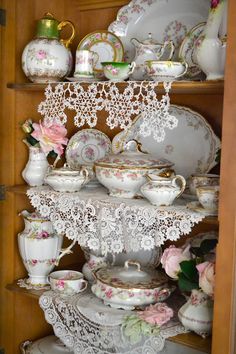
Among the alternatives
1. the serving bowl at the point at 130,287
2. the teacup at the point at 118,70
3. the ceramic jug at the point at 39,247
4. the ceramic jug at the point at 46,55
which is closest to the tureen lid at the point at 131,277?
the serving bowl at the point at 130,287

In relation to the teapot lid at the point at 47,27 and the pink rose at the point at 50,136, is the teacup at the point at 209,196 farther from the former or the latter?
the teapot lid at the point at 47,27

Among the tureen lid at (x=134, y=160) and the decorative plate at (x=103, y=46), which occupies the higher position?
the decorative plate at (x=103, y=46)

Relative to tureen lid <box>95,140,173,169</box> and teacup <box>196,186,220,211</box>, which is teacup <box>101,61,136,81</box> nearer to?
tureen lid <box>95,140,173,169</box>

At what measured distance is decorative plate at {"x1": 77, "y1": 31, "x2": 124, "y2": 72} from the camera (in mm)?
2002

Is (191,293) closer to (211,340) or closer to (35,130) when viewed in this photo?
(211,340)

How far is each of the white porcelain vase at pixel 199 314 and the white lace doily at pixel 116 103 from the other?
1.54 ft

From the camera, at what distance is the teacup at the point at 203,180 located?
1.71 m

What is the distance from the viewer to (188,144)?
1.94 m

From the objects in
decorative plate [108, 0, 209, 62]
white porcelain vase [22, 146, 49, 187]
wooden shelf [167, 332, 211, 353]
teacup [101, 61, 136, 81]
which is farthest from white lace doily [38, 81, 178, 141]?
wooden shelf [167, 332, 211, 353]

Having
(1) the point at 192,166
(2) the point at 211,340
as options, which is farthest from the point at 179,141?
(2) the point at 211,340

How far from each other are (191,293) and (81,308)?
379 mm

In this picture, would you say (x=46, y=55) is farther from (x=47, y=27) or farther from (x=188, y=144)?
(x=188, y=144)

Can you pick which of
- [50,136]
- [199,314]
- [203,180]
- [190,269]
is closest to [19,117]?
[50,136]

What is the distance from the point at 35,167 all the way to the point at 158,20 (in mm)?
667
